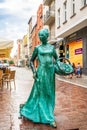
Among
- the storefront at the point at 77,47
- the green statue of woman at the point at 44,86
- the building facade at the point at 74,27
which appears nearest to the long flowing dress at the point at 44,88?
the green statue of woman at the point at 44,86

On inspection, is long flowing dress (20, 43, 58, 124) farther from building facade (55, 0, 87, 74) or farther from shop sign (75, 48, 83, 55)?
shop sign (75, 48, 83, 55)

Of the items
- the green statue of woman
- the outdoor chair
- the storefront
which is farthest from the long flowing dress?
the storefront

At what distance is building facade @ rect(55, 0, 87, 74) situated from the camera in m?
24.3

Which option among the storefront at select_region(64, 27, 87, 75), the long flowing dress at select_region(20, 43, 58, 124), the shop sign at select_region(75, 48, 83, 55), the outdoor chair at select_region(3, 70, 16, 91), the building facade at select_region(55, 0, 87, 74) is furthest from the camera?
the shop sign at select_region(75, 48, 83, 55)

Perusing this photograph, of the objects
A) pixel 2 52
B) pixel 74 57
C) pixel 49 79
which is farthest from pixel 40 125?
pixel 74 57

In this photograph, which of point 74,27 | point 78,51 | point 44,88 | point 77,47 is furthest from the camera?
point 77,47

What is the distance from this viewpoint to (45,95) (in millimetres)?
6879

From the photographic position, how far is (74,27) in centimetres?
2578

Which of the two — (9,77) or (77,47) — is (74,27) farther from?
(9,77)

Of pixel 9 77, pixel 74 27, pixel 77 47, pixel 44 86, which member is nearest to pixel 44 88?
pixel 44 86

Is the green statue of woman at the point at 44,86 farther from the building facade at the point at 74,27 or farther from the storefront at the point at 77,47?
the storefront at the point at 77,47

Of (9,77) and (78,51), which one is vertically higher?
(78,51)

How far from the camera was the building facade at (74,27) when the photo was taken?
2430cm

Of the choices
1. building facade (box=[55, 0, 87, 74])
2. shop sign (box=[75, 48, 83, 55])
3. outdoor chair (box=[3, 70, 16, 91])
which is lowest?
outdoor chair (box=[3, 70, 16, 91])
